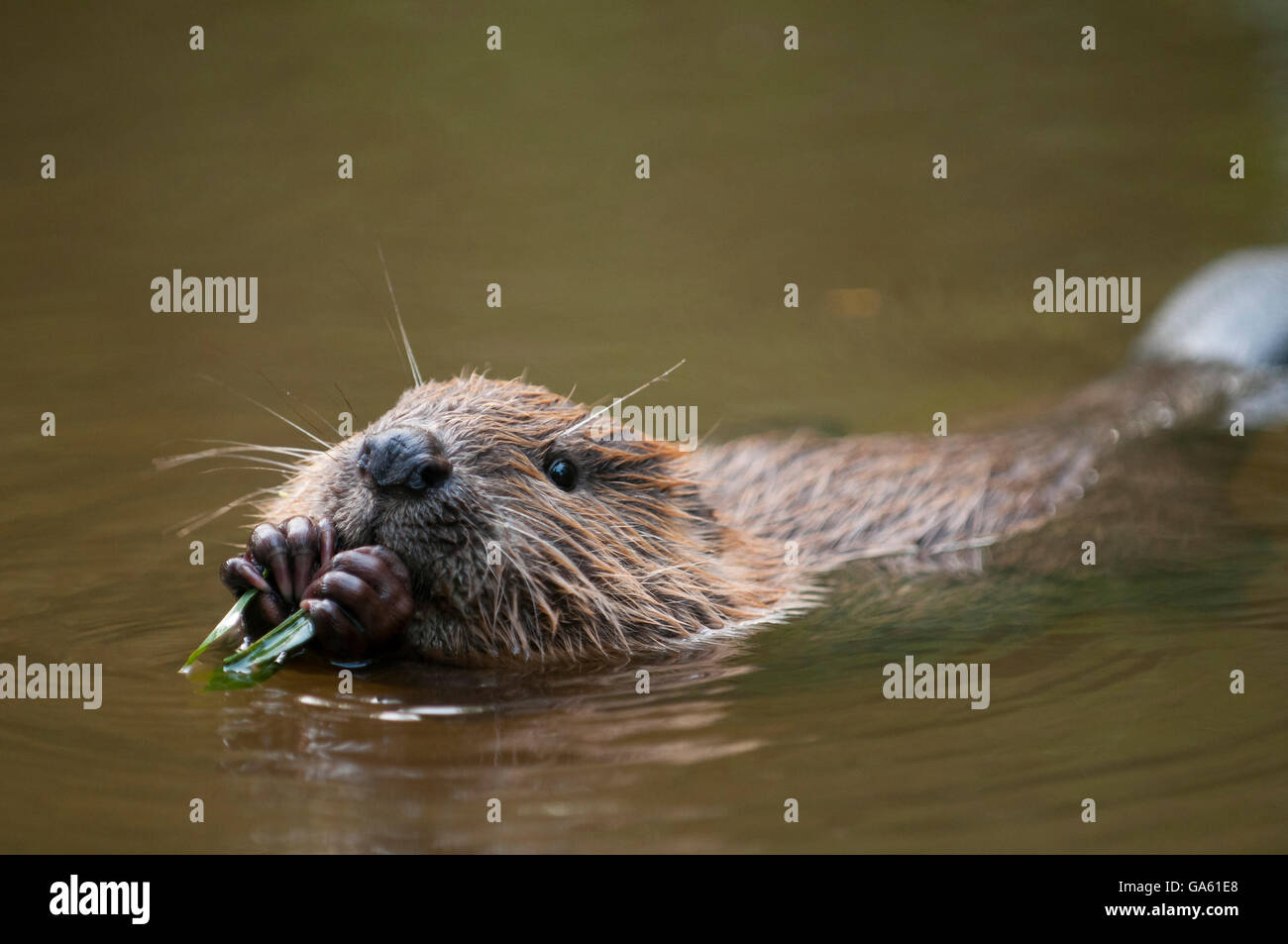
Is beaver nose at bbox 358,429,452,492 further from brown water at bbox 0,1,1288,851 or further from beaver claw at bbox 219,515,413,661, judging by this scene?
brown water at bbox 0,1,1288,851

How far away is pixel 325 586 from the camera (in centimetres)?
428

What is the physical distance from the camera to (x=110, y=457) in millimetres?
7000

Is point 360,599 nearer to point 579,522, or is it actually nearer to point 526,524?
point 526,524

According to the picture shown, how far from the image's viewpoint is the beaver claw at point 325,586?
4270 millimetres

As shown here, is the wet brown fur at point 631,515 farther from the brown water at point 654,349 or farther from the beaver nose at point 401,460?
the brown water at point 654,349

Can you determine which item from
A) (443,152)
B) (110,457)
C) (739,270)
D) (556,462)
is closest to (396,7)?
(443,152)

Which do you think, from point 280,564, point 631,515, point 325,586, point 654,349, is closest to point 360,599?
point 325,586

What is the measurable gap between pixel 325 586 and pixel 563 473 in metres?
0.93

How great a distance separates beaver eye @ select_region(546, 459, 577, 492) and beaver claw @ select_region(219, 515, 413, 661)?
0.69 m

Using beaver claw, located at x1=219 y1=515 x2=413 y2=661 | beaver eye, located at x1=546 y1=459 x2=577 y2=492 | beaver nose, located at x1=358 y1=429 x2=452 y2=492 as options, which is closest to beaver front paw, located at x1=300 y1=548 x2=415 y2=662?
beaver claw, located at x1=219 y1=515 x2=413 y2=661

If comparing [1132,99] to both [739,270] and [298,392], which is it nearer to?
[739,270]

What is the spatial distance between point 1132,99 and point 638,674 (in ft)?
30.1

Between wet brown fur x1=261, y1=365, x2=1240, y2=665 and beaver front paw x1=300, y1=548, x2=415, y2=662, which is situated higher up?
wet brown fur x1=261, y1=365, x2=1240, y2=665

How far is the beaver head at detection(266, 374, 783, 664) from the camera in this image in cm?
439
